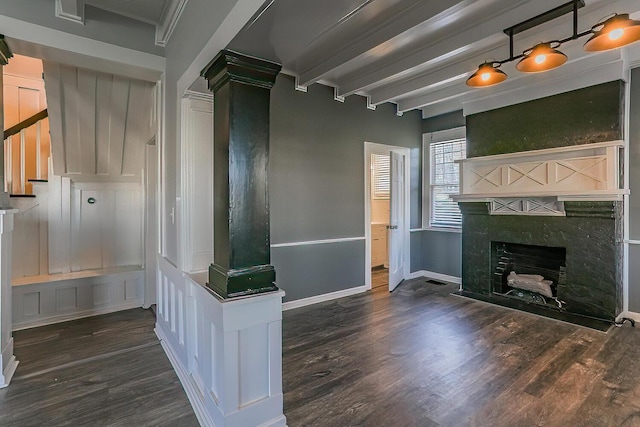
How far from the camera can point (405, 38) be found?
287 centimetres

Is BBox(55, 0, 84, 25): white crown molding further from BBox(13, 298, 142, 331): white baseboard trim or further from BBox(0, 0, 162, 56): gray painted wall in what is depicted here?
BBox(13, 298, 142, 331): white baseboard trim

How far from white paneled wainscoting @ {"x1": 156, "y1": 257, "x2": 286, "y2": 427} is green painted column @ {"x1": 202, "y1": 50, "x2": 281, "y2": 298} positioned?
10cm

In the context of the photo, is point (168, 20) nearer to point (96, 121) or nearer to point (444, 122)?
point (96, 121)

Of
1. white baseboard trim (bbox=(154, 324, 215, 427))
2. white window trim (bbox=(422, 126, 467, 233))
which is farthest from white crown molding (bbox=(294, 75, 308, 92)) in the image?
white baseboard trim (bbox=(154, 324, 215, 427))

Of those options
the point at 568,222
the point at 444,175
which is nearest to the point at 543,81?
the point at 568,222

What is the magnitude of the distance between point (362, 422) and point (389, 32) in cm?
284

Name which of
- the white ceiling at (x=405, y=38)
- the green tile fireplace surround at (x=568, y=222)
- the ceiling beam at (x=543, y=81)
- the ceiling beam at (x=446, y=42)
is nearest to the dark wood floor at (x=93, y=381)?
the white ceiling at (x=405, y=38)

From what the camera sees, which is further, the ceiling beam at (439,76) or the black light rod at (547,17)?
the ceiling beam at (439,76)

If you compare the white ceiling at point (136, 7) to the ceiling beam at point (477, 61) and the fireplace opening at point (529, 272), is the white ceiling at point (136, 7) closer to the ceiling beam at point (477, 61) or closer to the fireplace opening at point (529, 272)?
the ceiling beam at point (477, 61)

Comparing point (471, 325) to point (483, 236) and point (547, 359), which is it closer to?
point (547, 359)

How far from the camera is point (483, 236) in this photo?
4.32 m

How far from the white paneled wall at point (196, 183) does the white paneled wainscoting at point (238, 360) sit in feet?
0.94

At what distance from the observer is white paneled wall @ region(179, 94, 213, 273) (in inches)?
89.4

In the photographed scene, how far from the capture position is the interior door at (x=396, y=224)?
4.57 metres
